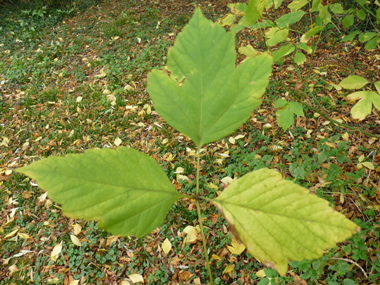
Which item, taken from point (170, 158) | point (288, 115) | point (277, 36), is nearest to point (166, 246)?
point (170, 158)

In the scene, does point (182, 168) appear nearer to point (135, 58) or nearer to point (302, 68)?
point (302, 68)

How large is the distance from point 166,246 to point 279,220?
2.13 m

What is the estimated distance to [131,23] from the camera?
5.72 metres

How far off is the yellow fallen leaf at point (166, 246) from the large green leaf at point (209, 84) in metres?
2.09

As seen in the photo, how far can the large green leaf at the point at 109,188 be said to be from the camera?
0.44 meters

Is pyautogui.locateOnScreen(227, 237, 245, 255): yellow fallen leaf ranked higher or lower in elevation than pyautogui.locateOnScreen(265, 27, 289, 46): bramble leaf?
lower

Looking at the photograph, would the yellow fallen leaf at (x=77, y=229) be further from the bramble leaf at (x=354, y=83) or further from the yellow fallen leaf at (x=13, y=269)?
the bramble leaf at (x=354, y=83)

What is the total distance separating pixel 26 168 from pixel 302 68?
12.7ft

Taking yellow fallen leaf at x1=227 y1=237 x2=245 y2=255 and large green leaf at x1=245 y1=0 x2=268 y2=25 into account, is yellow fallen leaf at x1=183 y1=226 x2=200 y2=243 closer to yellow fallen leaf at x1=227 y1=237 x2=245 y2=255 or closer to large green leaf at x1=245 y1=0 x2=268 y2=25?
yellow fallen leaf at x1=227 y1=237 x2=245 y2=255

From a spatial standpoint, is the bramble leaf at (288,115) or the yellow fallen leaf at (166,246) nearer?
the bramble leaf at (288,115)

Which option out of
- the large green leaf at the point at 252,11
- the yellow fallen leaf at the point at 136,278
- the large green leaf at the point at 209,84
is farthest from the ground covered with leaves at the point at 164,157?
the large green leaf at the point at 209,84

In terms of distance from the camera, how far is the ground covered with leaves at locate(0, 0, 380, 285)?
2115 millimetres

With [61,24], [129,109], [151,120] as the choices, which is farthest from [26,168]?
[61,24]

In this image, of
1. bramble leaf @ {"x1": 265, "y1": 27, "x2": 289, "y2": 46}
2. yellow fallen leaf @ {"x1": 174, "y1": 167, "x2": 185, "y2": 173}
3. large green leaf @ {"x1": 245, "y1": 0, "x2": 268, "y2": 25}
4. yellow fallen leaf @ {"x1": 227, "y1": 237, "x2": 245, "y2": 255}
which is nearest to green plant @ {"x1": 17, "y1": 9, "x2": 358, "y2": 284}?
large green leaf @ {"x1": 245, "y1": 0, "x2": 268, "y2": 25}
